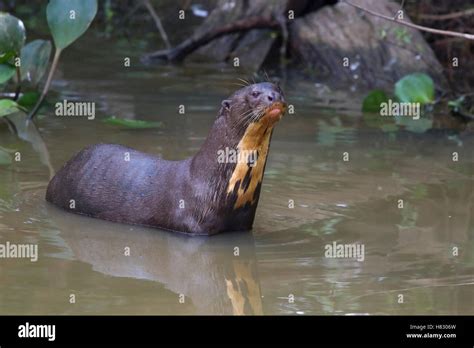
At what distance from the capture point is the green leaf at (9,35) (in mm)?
9309

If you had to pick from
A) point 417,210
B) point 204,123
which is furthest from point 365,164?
point 204,123

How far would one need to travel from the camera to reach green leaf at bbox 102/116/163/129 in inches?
386

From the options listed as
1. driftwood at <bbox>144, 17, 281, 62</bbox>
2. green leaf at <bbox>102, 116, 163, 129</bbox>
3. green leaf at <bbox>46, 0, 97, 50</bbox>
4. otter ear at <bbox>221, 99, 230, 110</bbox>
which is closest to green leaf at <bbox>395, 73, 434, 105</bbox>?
green leaf at <bbox>102, 116, 163, 129</bbox>

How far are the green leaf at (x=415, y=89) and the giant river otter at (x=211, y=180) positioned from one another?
3.89 m

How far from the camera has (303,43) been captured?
13070 millimetres

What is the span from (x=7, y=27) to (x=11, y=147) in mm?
1047

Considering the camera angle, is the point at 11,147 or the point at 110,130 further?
the point at 110,130

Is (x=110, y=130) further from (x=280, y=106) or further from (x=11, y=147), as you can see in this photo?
(x=280, y=106)

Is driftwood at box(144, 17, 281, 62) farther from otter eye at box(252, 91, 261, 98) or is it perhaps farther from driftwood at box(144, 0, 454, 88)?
otter eye at box(252, 91, 261, 98)

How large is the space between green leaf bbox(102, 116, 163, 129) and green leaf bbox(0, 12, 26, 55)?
109 cm

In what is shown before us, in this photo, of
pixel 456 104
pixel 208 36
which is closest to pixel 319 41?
pixel 208 36

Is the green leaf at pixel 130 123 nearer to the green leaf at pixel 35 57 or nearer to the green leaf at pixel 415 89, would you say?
the green leaf at pixel 35 57

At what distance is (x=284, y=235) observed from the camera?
23.4 feet
